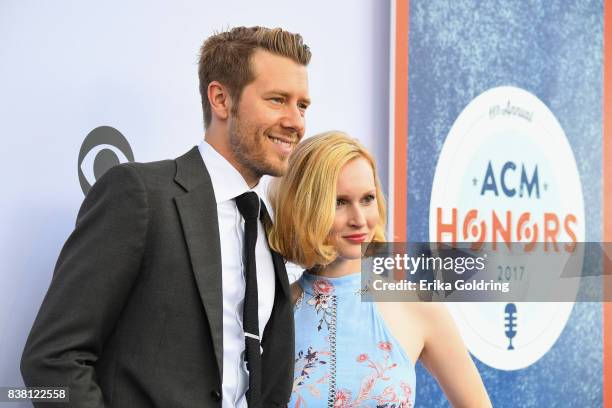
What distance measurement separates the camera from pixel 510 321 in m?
2.51

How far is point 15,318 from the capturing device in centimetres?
148

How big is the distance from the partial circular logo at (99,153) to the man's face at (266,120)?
1.00 ft

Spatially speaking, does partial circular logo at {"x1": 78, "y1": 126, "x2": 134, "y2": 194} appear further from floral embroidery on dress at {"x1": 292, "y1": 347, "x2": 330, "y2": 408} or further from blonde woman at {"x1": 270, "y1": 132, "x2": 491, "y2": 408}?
floral embroidery on dress at {"x1": 292, "y1": 347, "x2": 330, "y2": 408}

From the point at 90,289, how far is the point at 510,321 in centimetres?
162

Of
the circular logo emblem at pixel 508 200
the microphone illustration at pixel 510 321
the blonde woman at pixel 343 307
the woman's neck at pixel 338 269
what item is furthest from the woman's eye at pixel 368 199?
the microphone illustration at pixel 510 321

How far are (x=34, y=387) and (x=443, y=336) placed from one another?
0.90m

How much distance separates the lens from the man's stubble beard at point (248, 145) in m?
1.46

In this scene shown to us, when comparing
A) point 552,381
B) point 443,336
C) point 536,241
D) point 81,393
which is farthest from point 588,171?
point 81,393

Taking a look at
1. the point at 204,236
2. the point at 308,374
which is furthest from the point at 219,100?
the point at 308,374

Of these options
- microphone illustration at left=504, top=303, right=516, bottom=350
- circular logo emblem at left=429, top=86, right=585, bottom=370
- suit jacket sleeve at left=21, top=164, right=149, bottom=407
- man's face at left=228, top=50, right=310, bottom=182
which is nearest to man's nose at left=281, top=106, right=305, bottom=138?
man's face at left=228, top=50, right=310, bottom=182

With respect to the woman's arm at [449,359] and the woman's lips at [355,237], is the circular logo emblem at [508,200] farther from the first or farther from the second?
the woman's lips at [355,237]

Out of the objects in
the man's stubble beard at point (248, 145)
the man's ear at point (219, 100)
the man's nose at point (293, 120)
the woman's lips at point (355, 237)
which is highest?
the man's ear at point (219, 100)

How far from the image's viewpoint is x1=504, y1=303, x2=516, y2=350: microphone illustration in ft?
8.20

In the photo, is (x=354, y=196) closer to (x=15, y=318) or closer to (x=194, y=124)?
(x=194, y=124)
